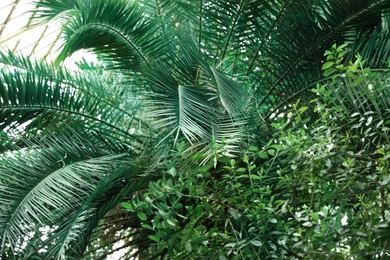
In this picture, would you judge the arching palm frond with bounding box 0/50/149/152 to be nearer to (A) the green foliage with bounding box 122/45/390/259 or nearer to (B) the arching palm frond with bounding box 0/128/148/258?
(B) the arching palm frond with bounding box 0/128/148/258

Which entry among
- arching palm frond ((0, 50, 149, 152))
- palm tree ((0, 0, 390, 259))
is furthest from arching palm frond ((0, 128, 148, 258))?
arching palm frond ((0, 50, 149, 152))

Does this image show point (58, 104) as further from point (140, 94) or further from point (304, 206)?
point (304, 206)

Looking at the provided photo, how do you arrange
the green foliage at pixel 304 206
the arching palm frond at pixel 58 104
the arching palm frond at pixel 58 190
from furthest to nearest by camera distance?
1. the arching palm frond at pixel 58 104
2. the arching palm frond at pixel 58 190
3. the green foliage at pixel 304 206

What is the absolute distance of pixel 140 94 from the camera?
17.1 feet

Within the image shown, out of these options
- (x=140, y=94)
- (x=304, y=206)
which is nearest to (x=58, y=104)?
(x=140, y=94)

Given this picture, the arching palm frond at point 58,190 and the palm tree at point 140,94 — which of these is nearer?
the arching palm frond at point 58,190

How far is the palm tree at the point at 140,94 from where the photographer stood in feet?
15.8

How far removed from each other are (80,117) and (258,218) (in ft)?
7.72

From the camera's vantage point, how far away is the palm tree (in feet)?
15.8

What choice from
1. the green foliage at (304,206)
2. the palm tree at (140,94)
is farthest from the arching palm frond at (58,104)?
the green foliage at (304,206)

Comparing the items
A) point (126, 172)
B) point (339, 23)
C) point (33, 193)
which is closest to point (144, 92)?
point (126, 172)

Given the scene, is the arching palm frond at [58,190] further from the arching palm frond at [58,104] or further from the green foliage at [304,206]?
the green foliage at [304,206]

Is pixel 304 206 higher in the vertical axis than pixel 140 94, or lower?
lower

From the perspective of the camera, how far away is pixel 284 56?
565 centimetres
